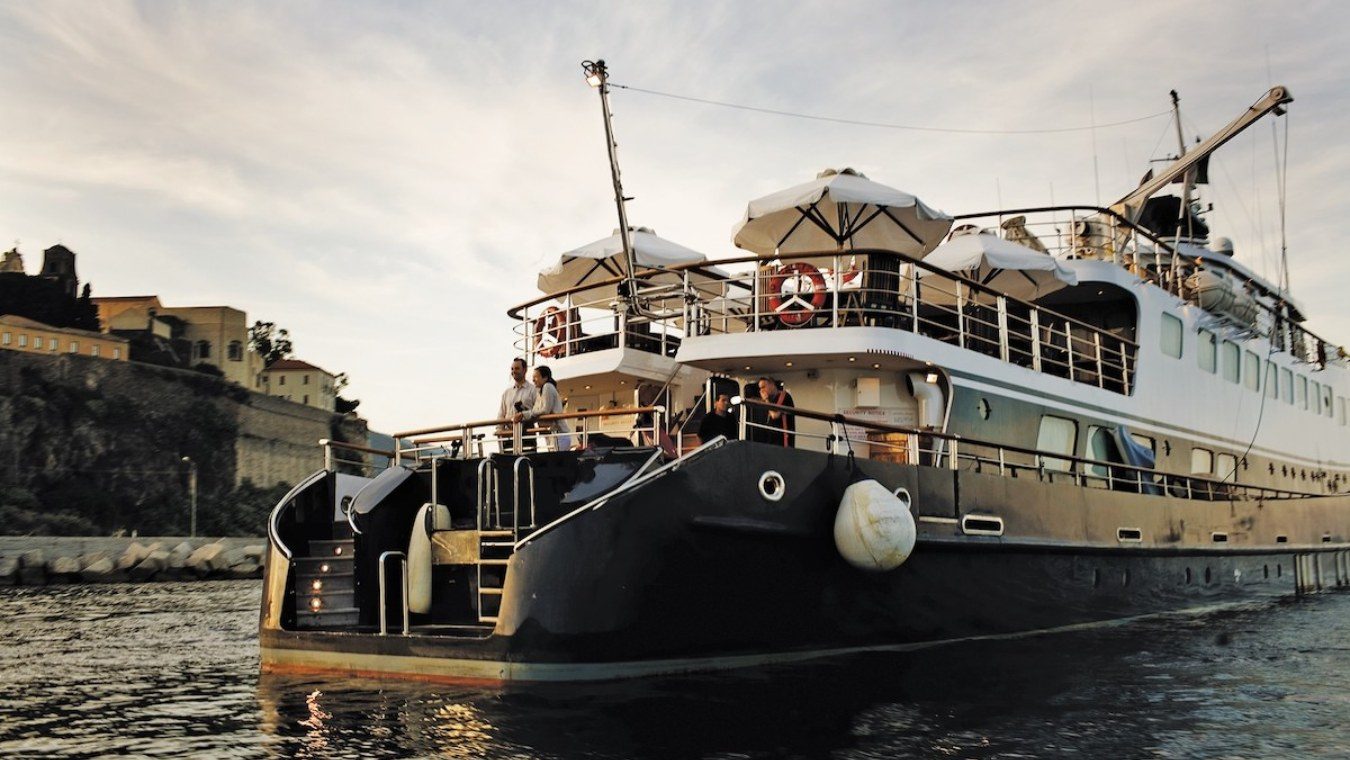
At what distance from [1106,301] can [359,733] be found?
12.8m

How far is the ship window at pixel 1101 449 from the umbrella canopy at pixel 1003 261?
76.4 inches

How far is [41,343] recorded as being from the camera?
7481 cm

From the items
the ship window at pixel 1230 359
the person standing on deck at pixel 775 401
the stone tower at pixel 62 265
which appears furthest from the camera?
the stone tower at pixel 62 265

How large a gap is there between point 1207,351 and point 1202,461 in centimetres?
176

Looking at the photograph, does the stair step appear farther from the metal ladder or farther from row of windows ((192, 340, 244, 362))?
row of windows ((192, 340, 244, 362))

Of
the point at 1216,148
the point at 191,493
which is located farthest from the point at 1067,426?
the point at 191,493

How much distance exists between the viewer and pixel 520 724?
7414 millimetres

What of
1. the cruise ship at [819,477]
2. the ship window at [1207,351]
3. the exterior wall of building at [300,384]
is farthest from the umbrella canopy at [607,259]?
the exterior wall of building at [300,384]

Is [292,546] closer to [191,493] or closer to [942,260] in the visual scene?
[942,260]

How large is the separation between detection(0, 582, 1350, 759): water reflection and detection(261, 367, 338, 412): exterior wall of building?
92.1 meters

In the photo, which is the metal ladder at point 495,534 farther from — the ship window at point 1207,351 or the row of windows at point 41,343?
the row of windows at point 41,343

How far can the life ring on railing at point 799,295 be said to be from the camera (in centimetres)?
1196

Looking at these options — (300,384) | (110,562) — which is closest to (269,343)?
(300,384)

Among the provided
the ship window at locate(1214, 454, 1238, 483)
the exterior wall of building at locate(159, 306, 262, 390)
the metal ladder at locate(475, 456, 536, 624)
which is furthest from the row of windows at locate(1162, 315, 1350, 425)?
the exterior wall of building at locate(159, 306, 262, 390)
